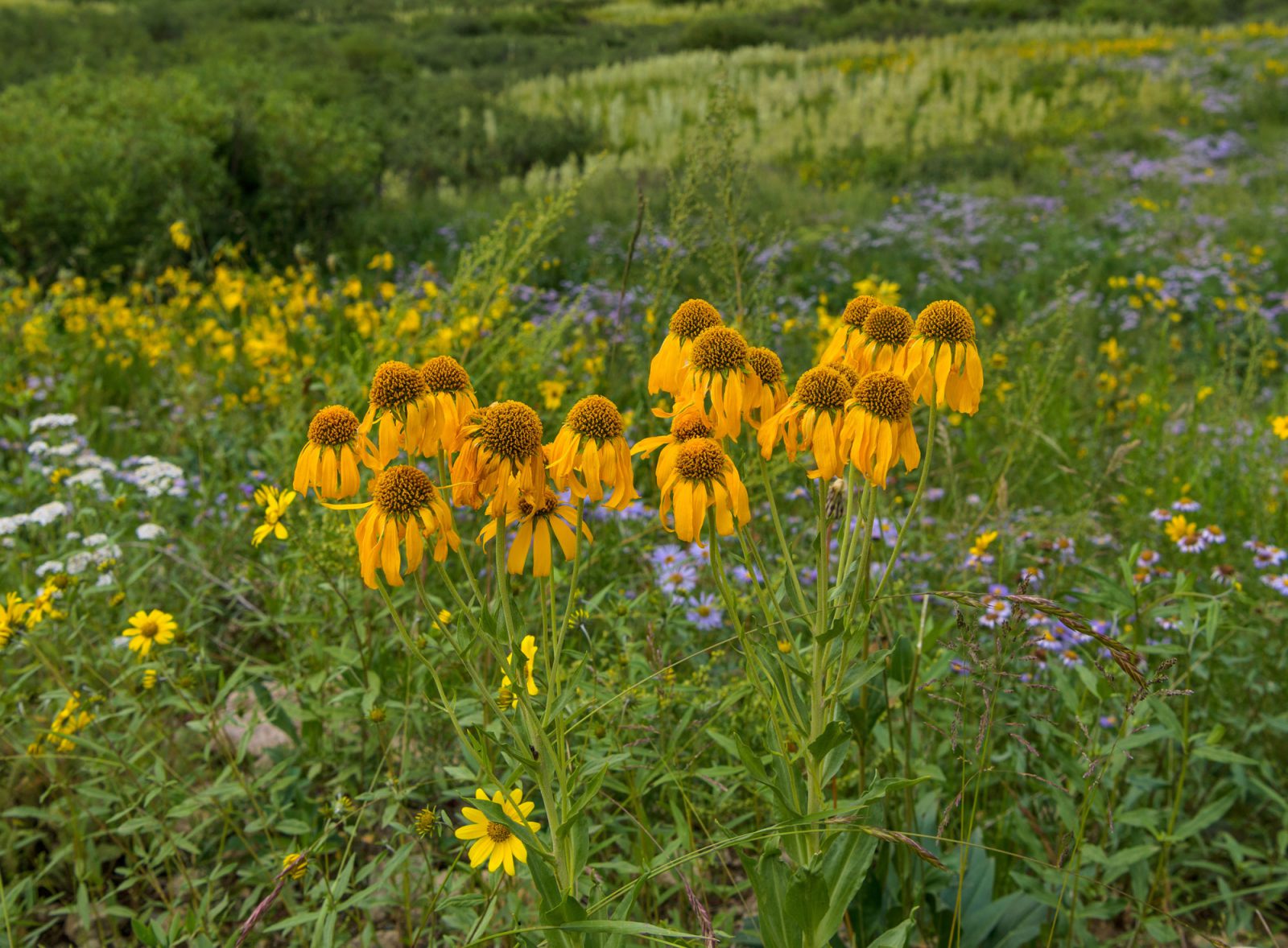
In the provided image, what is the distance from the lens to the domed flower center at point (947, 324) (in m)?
1.12

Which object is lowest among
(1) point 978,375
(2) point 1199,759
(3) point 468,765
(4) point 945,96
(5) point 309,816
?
(4) point 945,96

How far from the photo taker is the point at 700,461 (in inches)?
42.9

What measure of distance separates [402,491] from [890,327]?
665mm

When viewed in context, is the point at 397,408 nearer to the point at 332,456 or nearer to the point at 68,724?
the point at 332,456

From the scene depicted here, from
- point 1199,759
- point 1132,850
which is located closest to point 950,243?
point 1199,759

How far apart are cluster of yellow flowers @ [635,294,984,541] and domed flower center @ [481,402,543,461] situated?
0.15 meters

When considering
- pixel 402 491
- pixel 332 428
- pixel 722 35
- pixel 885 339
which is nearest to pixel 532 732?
pixel 402 491

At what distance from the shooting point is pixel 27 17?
40.3 ft

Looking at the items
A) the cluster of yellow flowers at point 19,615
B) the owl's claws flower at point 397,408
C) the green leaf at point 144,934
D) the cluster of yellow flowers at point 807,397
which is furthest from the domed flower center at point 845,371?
the cluster of yellow flowers at point 19,615

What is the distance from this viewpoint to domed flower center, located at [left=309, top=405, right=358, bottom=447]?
1.14 meters

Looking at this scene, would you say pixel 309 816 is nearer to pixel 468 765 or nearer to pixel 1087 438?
pixel 468 765

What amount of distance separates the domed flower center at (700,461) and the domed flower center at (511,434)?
18 centimetres

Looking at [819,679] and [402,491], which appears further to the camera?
[819,679]

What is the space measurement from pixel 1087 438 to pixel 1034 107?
11.9m
